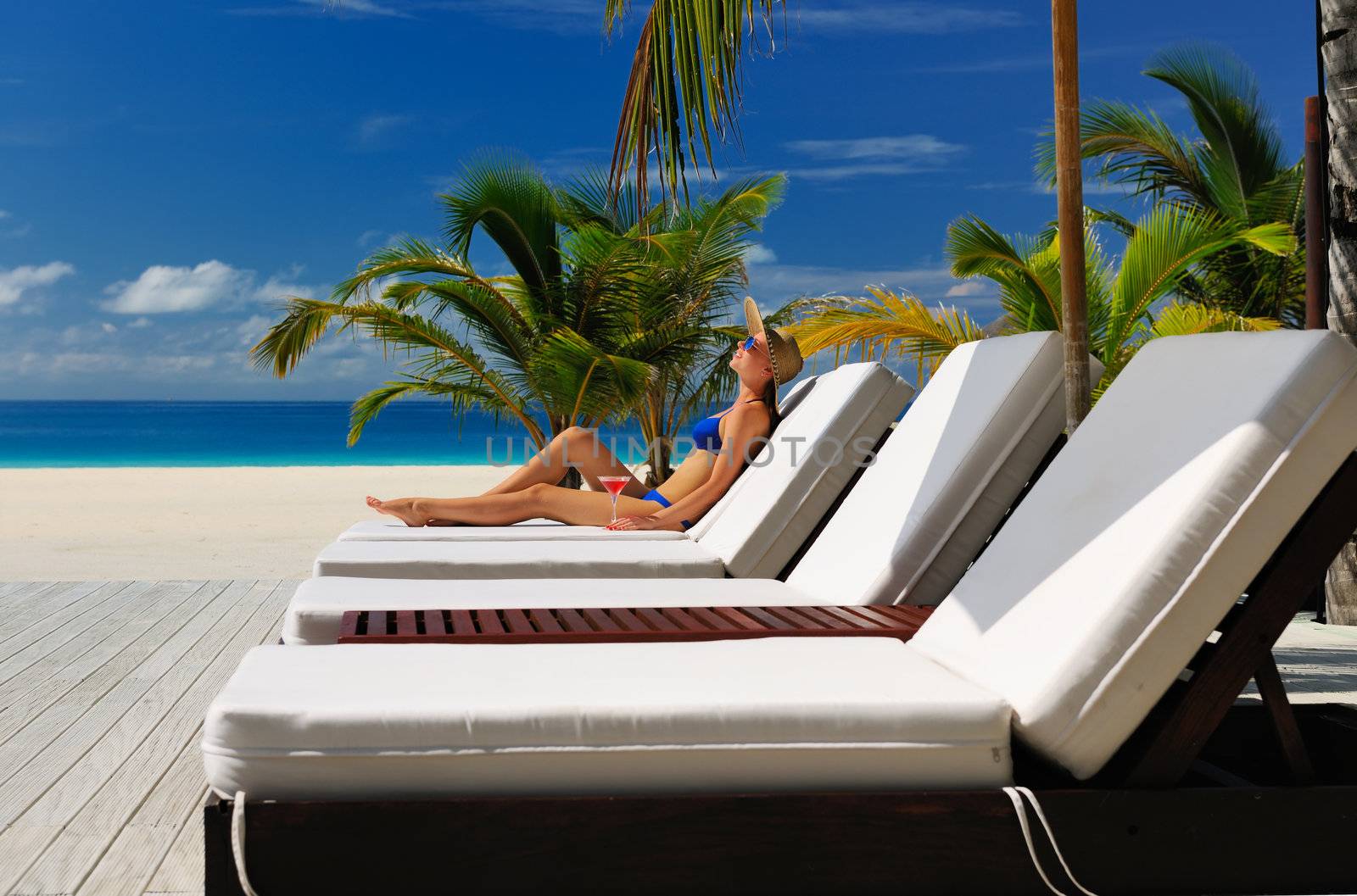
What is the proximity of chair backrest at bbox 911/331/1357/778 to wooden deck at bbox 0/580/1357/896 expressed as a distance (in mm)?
1628

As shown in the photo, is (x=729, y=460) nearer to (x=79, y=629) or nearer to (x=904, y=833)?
(x=79, y=629)

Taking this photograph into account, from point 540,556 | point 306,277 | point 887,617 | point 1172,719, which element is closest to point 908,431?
point 887,617

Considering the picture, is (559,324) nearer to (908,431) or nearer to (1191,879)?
(908,431)

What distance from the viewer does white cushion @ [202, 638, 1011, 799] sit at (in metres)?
1.83

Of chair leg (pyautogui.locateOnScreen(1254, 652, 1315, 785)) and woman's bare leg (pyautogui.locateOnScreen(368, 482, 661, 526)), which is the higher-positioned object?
chair leg (pyautogui.locateOnScreen(1254, 652, 1315, 785))

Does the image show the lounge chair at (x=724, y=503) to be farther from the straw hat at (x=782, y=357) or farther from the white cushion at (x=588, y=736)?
the white cushion at (x=588, y=736)

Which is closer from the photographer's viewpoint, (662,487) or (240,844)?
(240,844)

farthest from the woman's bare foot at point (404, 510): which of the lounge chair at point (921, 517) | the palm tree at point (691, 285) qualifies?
the palm tree at point (691, 285)

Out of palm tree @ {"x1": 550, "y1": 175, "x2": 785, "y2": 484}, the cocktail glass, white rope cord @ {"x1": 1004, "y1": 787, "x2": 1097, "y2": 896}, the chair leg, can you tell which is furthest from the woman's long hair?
palm tree @ {"x1": 550, "y1": 175, "x2": 785, "y2": 484}

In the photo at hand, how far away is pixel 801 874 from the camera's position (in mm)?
1892

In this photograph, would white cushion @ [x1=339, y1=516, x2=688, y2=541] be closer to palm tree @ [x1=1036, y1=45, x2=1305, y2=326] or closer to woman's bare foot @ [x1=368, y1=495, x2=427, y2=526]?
woman's bare foot @ [x1=368, y1=495, x2=427, y2=526]

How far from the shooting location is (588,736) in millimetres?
1868

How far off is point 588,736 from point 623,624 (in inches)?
42.9

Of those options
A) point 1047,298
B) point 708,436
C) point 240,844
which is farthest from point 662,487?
point 240,844
